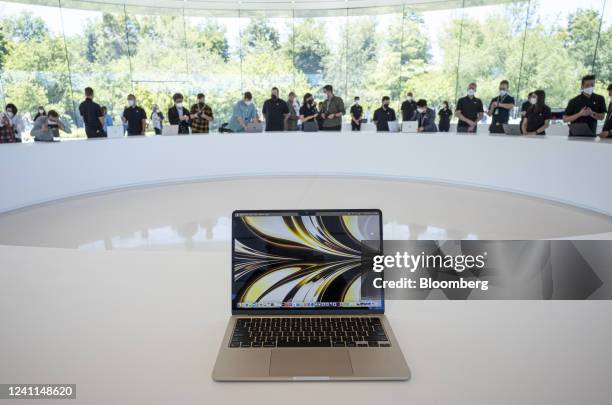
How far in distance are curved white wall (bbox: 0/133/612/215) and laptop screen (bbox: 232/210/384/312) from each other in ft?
15.7

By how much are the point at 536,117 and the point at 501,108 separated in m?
1.04

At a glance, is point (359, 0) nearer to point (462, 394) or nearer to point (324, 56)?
point (324, 56)

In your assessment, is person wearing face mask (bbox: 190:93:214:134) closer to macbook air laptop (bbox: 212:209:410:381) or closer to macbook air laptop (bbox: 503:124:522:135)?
macbook air laptop (bbox: 503:124:522:135)

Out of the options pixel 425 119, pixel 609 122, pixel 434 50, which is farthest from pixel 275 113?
pixel 434 50

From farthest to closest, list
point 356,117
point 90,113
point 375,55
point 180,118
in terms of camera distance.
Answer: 1. point 375,55
2. point 356,117
3. point 180,118
4. point 90,113

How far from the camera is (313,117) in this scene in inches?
335

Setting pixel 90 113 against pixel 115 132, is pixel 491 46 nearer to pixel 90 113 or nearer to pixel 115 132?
pixel 115 132

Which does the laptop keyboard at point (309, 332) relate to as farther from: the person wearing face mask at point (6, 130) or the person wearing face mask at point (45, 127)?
the person wearing face mask at point (6, 130)

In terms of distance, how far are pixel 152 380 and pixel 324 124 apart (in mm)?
7777

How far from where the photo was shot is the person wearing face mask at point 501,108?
715 centimetres

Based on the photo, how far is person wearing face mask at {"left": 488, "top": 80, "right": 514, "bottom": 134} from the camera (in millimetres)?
7150

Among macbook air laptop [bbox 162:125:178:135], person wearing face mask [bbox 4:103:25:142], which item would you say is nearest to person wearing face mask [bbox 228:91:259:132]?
macbook air laptop [bbox 162:125:178:135]

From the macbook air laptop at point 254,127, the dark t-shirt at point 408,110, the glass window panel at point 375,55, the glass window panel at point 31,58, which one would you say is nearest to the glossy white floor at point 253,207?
the macbook air laptop at point 254,127

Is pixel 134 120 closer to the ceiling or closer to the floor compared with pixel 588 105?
closer to the floor
